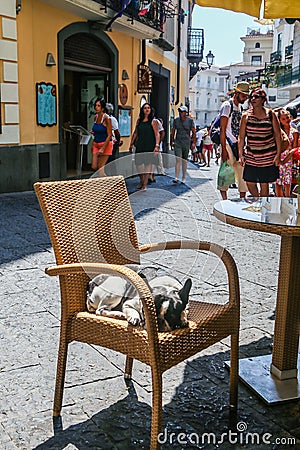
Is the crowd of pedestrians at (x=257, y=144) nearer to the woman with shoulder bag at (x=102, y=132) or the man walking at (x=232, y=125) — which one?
the man walking at (x=232, y=125)

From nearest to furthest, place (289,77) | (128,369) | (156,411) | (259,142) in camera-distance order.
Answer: (156,411)
(128,369)
(259,142)
(289,77)

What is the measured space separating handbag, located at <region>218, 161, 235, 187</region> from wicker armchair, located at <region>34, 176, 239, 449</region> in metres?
4.45

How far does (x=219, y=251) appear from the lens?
244 centimetres

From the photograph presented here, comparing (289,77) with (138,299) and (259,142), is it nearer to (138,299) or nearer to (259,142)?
(259,142)

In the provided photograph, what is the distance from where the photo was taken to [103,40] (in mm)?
11617

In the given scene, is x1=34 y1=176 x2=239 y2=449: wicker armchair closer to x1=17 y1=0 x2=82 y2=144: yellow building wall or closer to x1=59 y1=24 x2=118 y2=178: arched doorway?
x1=17 y1=0 x2=82 y2=144: yellow building wall

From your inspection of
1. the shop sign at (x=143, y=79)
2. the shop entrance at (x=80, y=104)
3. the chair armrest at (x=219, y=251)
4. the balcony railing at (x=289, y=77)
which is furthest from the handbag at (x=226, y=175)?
the balcony railing at (x=289, y=77)

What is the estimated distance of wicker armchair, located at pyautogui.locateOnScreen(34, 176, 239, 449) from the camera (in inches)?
78.0

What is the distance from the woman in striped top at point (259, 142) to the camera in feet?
18.8

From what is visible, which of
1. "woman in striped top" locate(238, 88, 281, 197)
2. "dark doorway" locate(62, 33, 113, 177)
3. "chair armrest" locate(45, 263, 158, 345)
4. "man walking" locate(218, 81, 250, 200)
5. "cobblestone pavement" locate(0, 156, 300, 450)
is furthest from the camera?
"dark doorway" locate(62, 33, 113, 177)

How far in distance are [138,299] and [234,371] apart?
55cm

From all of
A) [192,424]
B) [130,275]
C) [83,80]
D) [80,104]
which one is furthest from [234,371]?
Result: [83,80]

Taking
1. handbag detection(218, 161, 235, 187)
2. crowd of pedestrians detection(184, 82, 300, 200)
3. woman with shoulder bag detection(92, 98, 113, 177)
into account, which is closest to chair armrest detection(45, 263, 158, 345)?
crowd of pedestrians detection(184, 82, 300, 200)

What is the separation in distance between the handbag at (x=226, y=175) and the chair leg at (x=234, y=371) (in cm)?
473
